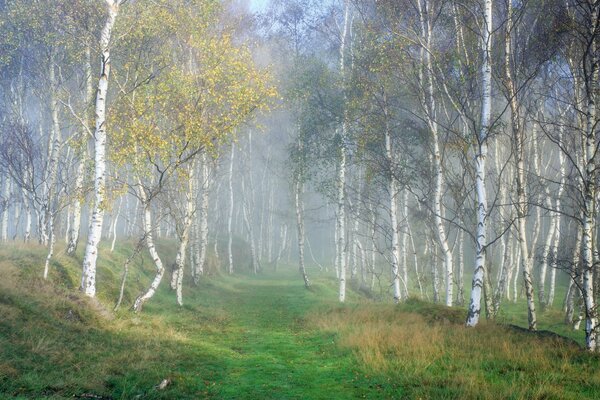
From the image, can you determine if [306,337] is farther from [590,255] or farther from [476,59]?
[476,59]

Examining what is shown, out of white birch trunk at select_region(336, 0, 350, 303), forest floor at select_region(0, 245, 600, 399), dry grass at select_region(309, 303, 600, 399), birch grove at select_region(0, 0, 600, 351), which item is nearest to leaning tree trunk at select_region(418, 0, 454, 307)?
birch grove at select_region(0, 0, 600, 351)

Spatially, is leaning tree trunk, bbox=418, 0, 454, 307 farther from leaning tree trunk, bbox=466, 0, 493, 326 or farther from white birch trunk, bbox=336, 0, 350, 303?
white birch trunk, bbox=336, 0, 350, 303

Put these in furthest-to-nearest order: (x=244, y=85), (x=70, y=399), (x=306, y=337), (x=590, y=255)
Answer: (x=244, y=85) < (x=306, y=337) < (x=590, y=255) < (x=70, y=399)

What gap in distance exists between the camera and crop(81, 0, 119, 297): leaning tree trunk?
14.5 m

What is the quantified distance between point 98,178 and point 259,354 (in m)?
8.44

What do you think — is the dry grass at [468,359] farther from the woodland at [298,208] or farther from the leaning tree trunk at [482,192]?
the leaning tree trunk at [482,192]

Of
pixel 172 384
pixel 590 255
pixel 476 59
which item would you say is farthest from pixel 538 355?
pixel 476 59

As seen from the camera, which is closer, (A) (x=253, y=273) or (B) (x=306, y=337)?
(B) (x=306, y=337)

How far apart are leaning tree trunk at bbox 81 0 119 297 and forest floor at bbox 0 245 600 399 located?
2.81 feet

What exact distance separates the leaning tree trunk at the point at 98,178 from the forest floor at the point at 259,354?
0.86 m

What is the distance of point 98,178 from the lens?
1487 centimetres

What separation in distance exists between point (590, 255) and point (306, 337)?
9304mm

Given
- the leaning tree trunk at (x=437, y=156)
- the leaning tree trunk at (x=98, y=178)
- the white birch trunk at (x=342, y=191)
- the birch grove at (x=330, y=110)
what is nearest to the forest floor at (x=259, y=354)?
the leaning tree trunk at (x=98, y=178)

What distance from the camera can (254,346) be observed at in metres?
13.6
